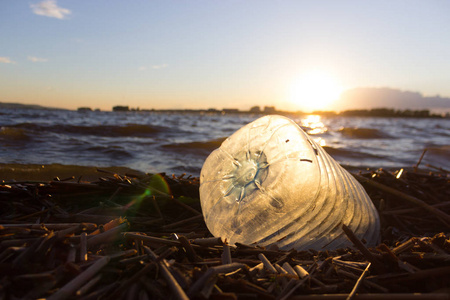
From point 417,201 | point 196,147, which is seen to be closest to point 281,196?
point 417,201

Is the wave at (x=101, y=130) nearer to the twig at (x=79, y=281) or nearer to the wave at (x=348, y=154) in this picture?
the wave at (x=348, y=154)

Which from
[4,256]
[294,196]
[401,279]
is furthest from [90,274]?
[294,196]

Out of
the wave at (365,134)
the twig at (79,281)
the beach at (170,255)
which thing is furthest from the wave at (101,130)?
the twig at (79,281)

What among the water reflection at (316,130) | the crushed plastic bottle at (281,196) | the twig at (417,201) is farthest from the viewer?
the water reflection at (316,130)

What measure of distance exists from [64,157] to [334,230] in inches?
204

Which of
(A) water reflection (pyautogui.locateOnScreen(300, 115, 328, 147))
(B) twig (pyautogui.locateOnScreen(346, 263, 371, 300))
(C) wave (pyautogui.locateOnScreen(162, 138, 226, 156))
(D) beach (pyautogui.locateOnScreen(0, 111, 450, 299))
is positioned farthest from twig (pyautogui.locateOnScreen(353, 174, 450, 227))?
(C) wave (pyautogui.locateOnScreen(162, 138, 226, 156))

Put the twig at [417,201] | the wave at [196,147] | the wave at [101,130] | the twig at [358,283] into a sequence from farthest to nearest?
the wave at [101,130] < the wave at [196,147] < the twig at [417,201] < the twig at [358,283]

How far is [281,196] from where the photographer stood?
1973 mm

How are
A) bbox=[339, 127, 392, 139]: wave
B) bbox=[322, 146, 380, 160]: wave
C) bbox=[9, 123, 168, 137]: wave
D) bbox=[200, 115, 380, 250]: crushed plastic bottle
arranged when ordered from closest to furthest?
bbox=[200, 115, 380, 250]: crushed plastic bottle, bbox=[322, 146, 380, 160]: wave, bbox=[9, 123, 168, 137]: wave, bbox=[339, 127, 392, 139]: wave

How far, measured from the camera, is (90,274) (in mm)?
1024

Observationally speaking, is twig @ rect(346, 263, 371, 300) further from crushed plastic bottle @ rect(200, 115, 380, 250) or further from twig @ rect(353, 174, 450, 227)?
twig @ rect(353, 174, 450, 227)

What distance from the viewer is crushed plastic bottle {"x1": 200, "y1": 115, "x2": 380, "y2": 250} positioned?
1974 millimetres

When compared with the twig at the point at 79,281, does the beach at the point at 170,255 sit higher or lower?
lower

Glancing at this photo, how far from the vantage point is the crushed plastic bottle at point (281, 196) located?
77.7 inches
